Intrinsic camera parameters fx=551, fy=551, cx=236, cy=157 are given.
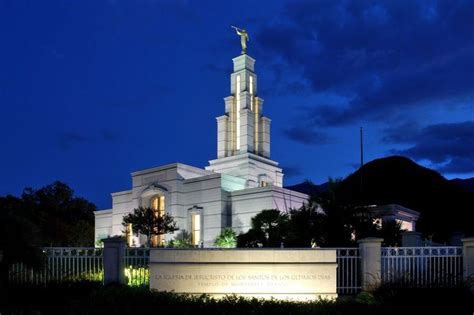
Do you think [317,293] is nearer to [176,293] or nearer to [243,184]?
[176,293]

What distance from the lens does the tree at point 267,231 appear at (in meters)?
27.1

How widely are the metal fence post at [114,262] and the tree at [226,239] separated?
1695cm

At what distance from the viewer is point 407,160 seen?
8869 cm

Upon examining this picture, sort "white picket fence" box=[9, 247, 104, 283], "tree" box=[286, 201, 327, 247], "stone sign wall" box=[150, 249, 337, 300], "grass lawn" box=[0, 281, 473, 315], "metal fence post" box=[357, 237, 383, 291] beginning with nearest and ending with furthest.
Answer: "grass lawn" box=[0, 281, 473, 315]
"stone sign wall" box=[150, 249, 337, 300]
"metal fence post" box=[357, 237, 383, 291]
"white picket fence" box=[9, 247, 104, 283]
"tree" box=[286, 201, 327, 247]

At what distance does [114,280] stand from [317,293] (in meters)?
5.86

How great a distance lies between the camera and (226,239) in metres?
33.6

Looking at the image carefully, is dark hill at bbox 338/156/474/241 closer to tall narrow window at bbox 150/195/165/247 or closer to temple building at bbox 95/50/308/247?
temple building at bbox 95/50/308/247

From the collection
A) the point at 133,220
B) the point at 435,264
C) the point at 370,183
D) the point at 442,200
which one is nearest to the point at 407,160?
the point at 370,183

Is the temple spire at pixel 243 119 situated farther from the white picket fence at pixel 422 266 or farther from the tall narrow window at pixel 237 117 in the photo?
the white picket fence at pixel 422 266

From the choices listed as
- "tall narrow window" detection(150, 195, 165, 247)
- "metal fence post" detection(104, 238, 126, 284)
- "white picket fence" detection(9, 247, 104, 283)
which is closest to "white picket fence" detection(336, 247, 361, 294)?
"metal fence post" detection(104, 238, 126, 284)

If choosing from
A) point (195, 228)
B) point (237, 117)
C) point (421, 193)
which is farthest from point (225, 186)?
point (421, 193)

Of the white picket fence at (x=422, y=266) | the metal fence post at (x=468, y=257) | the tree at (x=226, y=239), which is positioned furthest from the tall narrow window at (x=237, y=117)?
the metal fence post at (x=468, y=257)

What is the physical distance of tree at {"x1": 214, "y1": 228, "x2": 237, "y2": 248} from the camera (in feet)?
109

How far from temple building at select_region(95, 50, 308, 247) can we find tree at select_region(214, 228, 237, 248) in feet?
4.72
